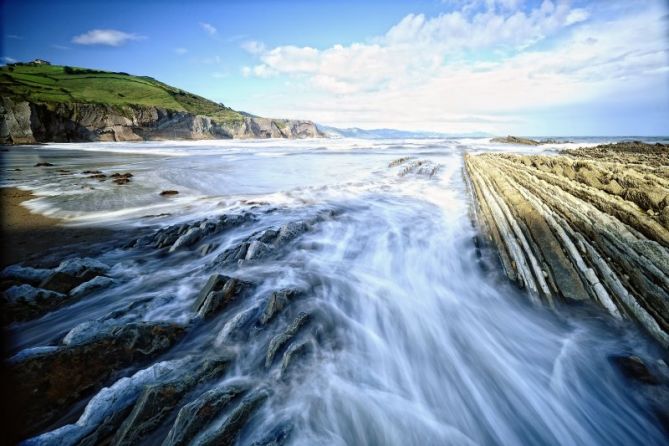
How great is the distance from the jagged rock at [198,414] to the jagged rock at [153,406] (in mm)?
204

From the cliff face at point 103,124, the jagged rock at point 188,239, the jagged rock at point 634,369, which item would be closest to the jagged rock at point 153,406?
the jagged rock at point 188,239

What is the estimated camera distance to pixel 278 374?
2963 mm

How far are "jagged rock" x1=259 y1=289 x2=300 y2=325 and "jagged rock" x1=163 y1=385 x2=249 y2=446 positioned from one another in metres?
1.15

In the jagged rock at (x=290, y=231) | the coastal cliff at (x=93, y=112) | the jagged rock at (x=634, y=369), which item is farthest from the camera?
the coastal cliff at (x=93, y=112)

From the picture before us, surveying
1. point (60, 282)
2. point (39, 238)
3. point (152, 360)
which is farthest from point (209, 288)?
point (39, 238)

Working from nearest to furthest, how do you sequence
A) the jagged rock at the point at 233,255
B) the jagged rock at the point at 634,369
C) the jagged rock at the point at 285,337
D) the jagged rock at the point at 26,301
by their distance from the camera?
1. the jagged rock at the point at 634,369
2. the jagged rock at the point at 285,337
3. the jagged rock at the point at 26,301
4. the jagged rock at the point at 233,255

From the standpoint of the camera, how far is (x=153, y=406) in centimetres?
239

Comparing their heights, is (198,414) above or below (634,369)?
above

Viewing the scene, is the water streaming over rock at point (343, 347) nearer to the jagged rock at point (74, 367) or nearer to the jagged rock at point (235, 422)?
the jagged rock at point (235, 422)

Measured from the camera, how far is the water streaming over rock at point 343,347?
254 centimetres

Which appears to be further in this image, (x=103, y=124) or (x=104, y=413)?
(x=103, y=124)

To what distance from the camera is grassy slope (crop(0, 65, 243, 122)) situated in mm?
57031

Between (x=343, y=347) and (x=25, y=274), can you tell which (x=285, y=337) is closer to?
(x=343, y=347)

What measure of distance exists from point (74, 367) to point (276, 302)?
6.86 ft
